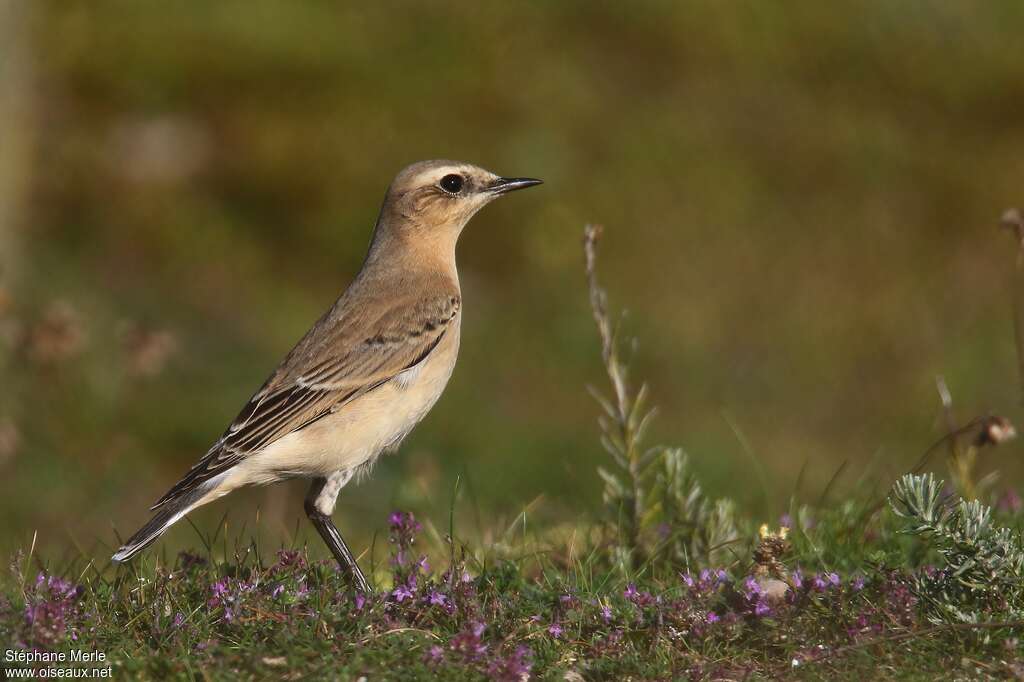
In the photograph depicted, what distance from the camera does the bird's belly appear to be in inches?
307

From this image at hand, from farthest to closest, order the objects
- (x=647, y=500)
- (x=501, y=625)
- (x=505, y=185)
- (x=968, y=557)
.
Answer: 1. (x=505, y=185)
2. (x=647, y=500)
3. (x=501, y=625)
4. (x=968, y=557)

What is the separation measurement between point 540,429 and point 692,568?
6.19 m

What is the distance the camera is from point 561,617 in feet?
19.5

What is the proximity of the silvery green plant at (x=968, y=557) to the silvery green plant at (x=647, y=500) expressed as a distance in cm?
172

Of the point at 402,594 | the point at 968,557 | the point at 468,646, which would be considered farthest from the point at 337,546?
the point at 968,557

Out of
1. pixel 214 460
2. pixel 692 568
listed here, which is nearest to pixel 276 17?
pixel 214 460

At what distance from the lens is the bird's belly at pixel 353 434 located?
7.79 metres

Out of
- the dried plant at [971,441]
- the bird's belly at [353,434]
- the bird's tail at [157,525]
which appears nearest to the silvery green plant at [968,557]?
the dried plant at [971,441]

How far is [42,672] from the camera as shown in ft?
17.3

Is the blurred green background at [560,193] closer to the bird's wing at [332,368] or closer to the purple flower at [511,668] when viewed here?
the bird's wing at [332,368]

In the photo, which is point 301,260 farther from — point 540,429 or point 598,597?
point 598,597

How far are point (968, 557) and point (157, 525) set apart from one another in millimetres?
Answer: 3956

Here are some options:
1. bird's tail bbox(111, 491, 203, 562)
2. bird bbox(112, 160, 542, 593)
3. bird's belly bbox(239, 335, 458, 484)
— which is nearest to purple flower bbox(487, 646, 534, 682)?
bird bbox(112, 160, 542, 593)

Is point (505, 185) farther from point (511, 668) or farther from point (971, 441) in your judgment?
point (511, 668)
